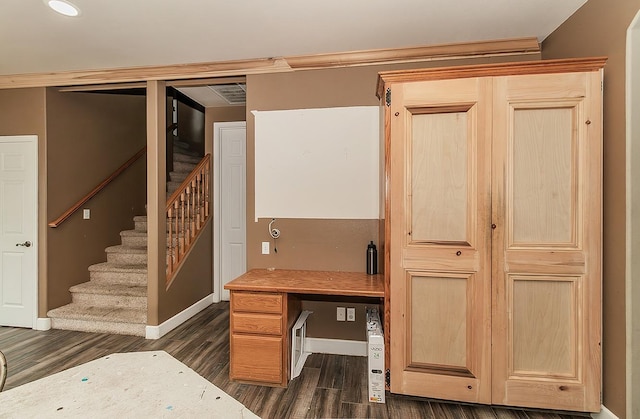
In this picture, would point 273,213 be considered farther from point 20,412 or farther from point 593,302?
point 593,302

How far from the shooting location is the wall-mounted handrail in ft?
11.3

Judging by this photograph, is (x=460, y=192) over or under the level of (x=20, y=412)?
over

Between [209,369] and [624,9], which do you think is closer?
[624,9]

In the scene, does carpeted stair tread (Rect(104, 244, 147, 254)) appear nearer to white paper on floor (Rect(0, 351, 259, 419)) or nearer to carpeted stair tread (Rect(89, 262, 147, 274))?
carpeted stair tread (Rect(89, 262, 147, 274))

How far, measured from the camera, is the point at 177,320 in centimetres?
351

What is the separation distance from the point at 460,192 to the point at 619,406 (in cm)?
150

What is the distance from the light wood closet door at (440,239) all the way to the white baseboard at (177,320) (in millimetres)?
2392

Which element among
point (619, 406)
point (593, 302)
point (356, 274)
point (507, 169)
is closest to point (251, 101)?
point (356, 274)

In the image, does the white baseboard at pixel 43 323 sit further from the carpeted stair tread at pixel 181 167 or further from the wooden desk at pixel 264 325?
the carpeted stair tread at pixel 181 167

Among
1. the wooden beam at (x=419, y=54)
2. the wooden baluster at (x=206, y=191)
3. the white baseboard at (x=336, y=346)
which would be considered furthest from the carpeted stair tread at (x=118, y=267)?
the wooden beam at (x=419, y=54)

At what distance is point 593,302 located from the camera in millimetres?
1908

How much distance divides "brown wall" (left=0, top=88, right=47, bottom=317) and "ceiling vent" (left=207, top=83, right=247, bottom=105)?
5.83 feet

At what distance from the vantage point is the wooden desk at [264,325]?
2318mm

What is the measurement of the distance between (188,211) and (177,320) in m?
1.25
